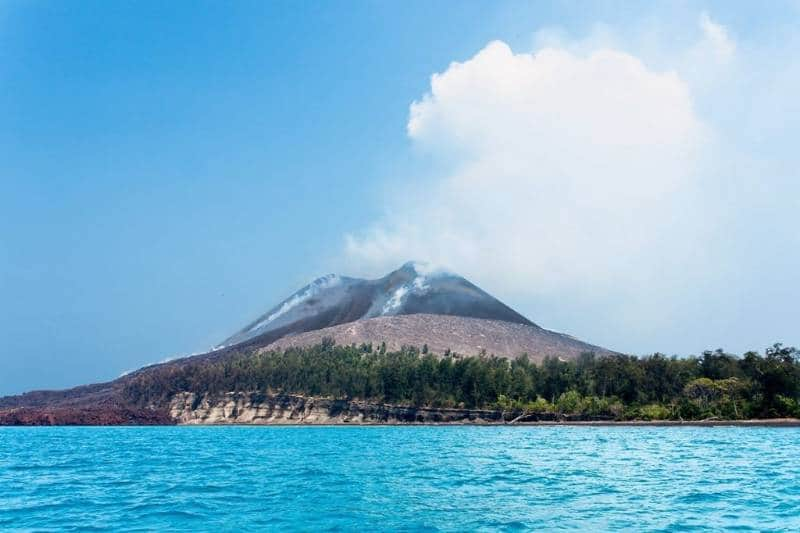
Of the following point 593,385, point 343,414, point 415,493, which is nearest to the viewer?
point 415,493

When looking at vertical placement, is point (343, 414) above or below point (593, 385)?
below

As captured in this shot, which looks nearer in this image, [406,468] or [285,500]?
[285,500]

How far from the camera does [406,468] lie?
139ft

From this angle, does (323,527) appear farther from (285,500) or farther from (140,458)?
(140,458)

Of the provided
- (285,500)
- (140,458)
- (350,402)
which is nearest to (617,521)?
(285,500)

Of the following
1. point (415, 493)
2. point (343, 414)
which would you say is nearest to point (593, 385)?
point (343, 414)

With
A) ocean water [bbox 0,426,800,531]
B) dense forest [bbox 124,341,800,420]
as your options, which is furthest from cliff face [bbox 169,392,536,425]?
ocean water [bbox 0,426,800,531]

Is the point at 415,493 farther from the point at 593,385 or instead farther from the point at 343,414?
the point at 343,414

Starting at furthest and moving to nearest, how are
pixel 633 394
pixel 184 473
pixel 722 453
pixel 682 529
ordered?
pixel 633 394 → pixel 722 453 → pixel 184 473 → pixel 682 529

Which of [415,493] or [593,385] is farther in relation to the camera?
[593,385]

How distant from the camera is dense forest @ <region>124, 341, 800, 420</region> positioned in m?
130

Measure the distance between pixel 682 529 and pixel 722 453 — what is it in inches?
1354

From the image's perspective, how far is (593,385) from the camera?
536ft

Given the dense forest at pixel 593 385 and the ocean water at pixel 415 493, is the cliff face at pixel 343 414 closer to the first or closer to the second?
the dense forest at pixel 593 385
